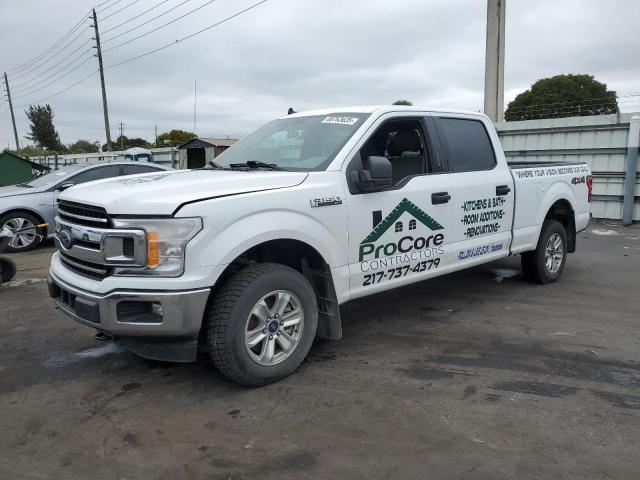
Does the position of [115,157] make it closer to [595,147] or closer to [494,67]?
[494,67]

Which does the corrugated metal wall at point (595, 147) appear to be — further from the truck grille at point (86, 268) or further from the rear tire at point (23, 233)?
the truck grille at point (86, 268)

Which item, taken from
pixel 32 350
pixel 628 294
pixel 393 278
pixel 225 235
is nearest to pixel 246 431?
pixel 225 235

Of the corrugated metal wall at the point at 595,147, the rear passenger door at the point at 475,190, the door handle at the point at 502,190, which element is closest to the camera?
the rear passenger door at the point at 475,190

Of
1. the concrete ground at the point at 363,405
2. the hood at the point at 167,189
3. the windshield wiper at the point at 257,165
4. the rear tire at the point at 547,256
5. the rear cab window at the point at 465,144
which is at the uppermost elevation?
the rear cab window at the point at 465,144

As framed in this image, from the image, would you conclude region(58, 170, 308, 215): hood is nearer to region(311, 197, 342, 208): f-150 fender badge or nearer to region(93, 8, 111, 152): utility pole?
region(311, 197, 342, 208): f-150 fender badge

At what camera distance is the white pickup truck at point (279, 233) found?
3133 millimetres

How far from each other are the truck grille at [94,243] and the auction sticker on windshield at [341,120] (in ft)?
6.47

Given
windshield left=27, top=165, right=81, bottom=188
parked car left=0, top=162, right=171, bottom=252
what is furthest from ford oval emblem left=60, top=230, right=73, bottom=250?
windshield left=27, top=165, right=81, bottom=188

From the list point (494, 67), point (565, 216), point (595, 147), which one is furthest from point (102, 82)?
point (565, 216)

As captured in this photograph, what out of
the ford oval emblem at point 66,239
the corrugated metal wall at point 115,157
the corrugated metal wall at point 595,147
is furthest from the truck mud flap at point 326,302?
the corrugated metal wall at point 115,157

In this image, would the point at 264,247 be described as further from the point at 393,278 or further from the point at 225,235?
the point at 393,278

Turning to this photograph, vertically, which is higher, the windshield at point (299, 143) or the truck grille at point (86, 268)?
the windshield at point (299, 143)

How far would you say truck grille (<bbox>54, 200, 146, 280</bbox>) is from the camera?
311cm

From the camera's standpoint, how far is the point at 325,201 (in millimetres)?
3752
